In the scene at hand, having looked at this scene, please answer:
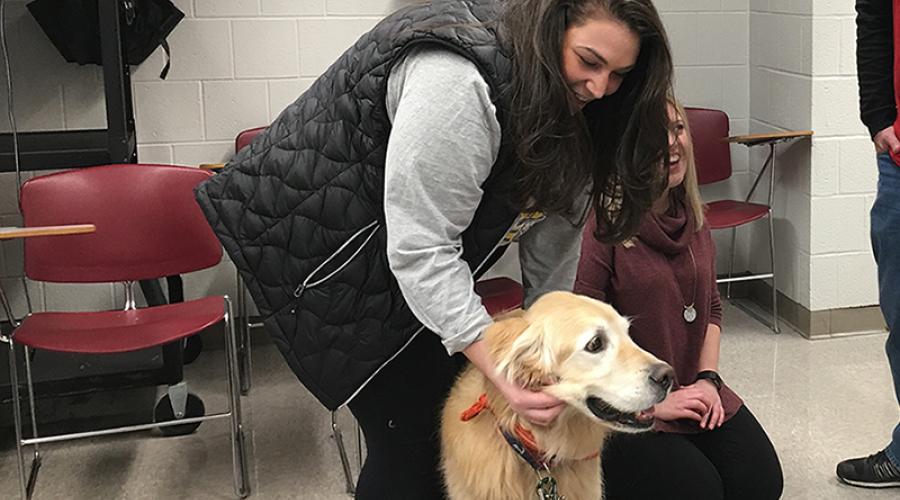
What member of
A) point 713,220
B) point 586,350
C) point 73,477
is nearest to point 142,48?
point 73,477

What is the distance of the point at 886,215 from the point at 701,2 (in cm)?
209

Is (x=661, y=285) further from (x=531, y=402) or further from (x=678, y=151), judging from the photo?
(x=531, y=402)

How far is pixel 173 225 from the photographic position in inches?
135

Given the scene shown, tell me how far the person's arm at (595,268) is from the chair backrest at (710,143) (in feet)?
6.86

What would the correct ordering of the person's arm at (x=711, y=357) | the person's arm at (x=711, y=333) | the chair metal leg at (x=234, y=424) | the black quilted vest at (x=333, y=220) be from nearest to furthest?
1. the black quilted vest at (x=333, y=220)
2. the person's arm at (x=711, y=357)
3. the person's arm at (x=711, y=333)
4. the chair metal leg at (x=234, y=424)

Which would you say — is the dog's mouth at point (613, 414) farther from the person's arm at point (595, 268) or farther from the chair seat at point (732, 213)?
the chair seat at point (732, 213)

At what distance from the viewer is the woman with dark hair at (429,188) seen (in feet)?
5.65

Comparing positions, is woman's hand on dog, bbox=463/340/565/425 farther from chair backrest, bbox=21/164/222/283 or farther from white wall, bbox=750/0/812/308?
white wall, bbox=750/0/812/308

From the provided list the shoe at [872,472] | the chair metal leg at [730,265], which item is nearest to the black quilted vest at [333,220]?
the shoe at [872,472]

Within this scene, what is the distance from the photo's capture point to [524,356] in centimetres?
178

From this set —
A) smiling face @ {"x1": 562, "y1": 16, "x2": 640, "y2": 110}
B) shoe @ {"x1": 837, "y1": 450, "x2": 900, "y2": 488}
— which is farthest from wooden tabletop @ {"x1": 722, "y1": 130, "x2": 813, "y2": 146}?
smiling face @ {"x1": 562, "y1": 16, "x2": 640, "y2": 110}

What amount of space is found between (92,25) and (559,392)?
9.46 feet

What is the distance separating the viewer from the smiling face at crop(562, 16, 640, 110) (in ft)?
5.55

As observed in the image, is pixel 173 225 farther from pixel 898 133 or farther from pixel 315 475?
pixel 898 133
